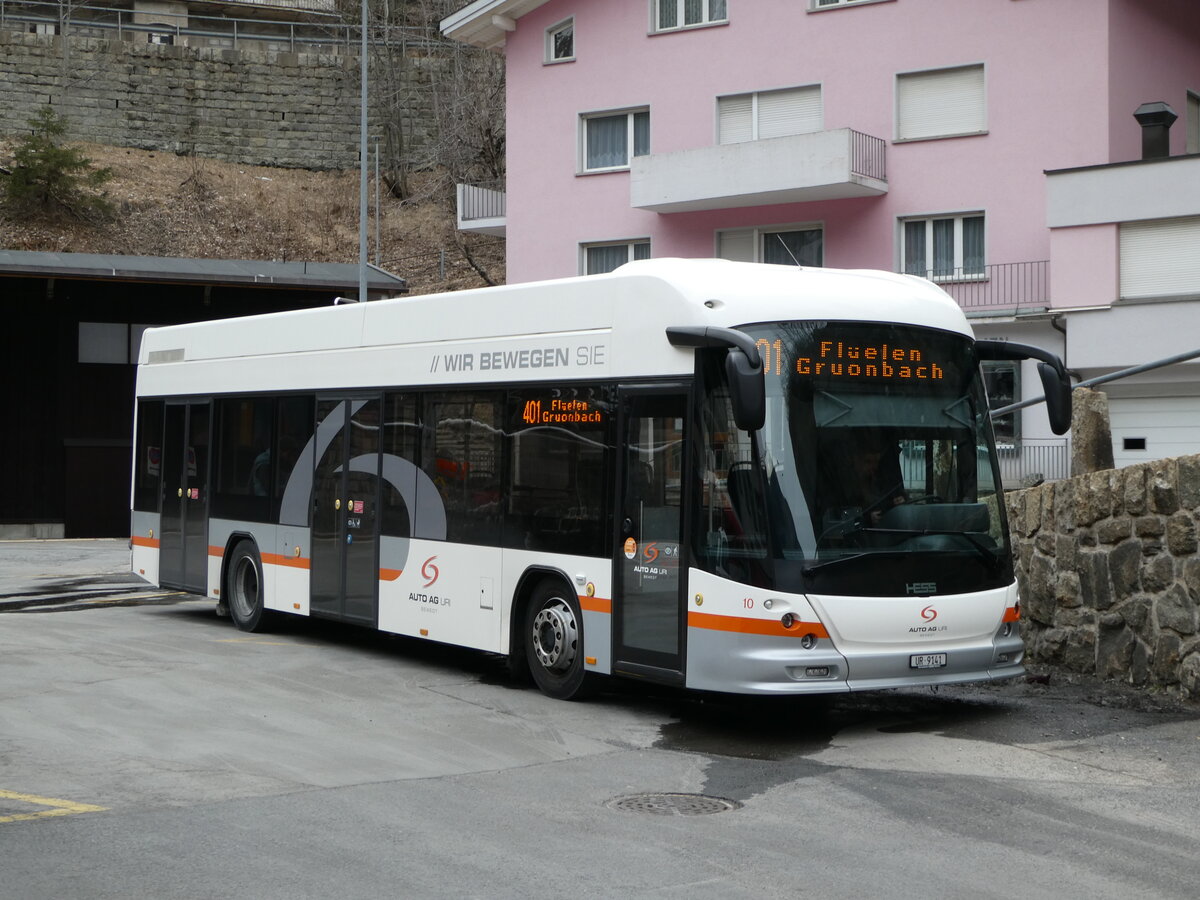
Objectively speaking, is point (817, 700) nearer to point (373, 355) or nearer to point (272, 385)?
point (373, 355)

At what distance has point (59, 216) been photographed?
50875 millimetres

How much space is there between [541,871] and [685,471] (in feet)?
13.2

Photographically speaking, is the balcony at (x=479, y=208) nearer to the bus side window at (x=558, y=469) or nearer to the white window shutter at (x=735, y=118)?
the white window shutter at (x=735, y=118)

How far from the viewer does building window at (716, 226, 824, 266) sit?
32906mm

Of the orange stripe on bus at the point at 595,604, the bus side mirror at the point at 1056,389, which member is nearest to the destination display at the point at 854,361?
the bus side mirror at the point at 1056,389

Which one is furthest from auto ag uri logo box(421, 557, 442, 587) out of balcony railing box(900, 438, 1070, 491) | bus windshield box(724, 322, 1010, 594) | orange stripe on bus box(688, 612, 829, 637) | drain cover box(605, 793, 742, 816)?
balcony railing box(900, 438, 1070, 491)

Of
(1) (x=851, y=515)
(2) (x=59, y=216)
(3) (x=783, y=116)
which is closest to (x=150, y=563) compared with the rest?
(1) (x=851, y=515)

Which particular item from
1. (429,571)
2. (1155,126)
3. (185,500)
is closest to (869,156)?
(1155,126)

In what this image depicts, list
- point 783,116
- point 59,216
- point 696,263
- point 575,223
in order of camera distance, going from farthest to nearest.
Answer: point 59,216 < point 575,223 < point 783,116 < point 696,263

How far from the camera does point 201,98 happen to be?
5691 cm

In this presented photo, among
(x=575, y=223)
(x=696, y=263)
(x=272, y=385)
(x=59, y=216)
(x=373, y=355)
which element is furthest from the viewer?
(x=59, y=216)

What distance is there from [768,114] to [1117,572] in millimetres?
22854

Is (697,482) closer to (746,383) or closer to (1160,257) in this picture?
(746,383)

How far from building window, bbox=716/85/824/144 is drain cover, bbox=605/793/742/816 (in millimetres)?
25710
